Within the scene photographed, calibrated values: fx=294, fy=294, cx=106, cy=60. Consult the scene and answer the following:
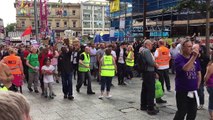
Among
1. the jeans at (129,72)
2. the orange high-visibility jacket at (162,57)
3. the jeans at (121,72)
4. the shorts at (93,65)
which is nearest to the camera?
the orange high-visibility jacket at (162,57)

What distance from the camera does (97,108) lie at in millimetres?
7707

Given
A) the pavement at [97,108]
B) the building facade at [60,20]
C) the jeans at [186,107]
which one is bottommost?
the pavement at [97,108]

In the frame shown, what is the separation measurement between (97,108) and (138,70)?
4.94 feet

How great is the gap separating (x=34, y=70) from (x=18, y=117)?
987 centimetres

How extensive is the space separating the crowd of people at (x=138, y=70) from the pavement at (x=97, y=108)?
0.84ft

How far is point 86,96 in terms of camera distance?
9.41m

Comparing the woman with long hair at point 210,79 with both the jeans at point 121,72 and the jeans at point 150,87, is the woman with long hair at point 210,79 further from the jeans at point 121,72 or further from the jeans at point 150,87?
the jeans at point 121,72

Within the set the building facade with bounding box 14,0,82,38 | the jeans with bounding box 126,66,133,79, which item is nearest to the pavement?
the jeans with bounding box 126,66,133,79

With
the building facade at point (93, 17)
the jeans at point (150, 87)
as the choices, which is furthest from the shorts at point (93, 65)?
the building facade at point (93, 17)

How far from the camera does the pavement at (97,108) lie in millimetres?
6840

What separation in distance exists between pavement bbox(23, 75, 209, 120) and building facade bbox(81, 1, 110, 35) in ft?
331

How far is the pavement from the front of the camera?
6.84 metres

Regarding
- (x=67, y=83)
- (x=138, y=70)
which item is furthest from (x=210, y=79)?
(x=67, y=83)

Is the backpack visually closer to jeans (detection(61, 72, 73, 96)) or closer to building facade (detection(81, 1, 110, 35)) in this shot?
jeans (detection(61, 72, 73, 96))
